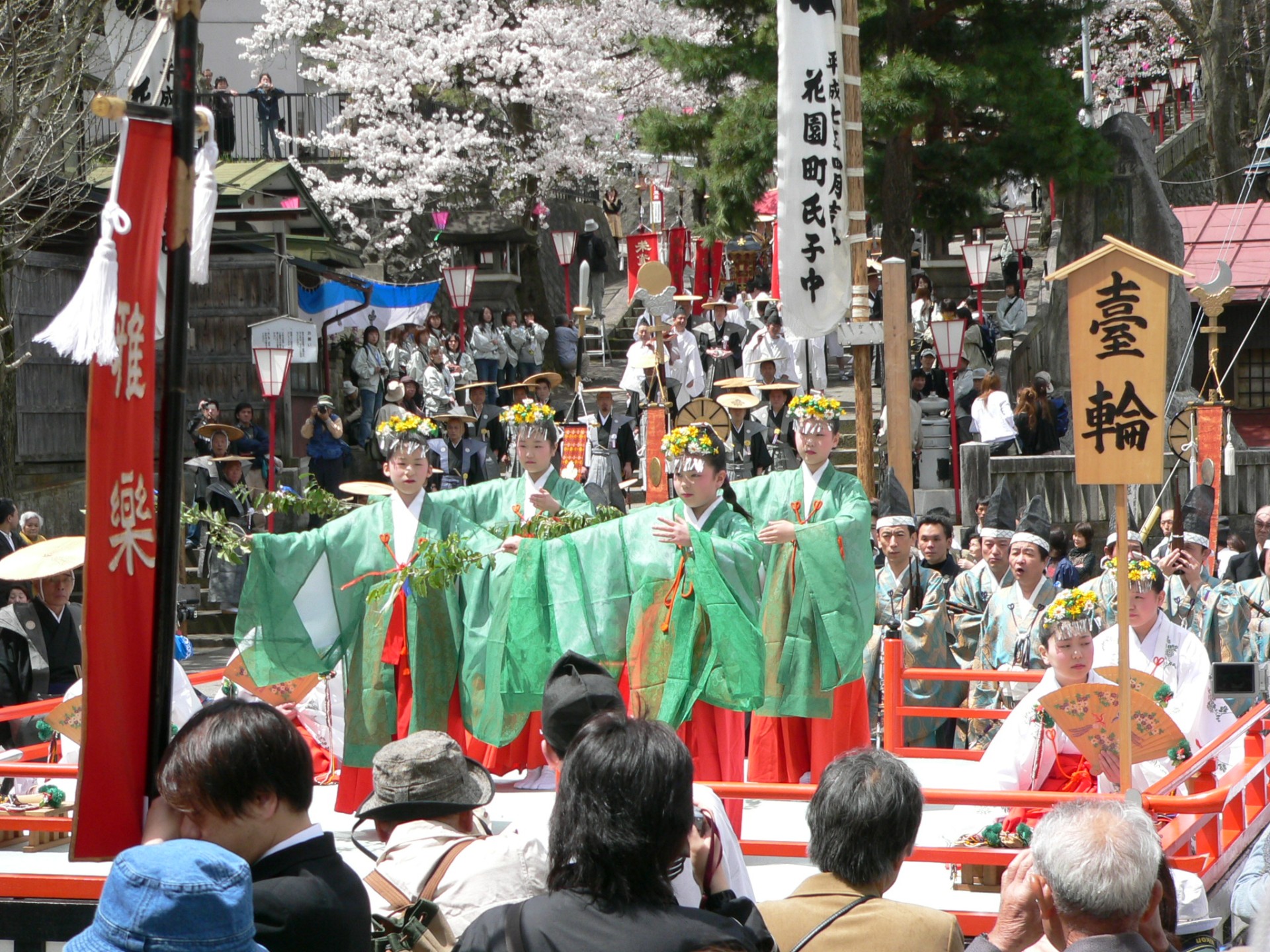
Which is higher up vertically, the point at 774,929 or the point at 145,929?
the point at 145,929

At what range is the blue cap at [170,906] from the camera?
209 cm

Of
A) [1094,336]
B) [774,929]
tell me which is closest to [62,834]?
[774,929]

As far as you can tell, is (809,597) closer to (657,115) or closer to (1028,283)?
(657,115)

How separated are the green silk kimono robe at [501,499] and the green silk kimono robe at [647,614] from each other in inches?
20.6

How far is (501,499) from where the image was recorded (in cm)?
675

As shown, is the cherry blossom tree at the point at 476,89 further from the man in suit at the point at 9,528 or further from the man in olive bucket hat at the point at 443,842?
the man in olive bucket hat at the point at 443,842

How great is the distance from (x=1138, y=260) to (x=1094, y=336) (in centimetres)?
28

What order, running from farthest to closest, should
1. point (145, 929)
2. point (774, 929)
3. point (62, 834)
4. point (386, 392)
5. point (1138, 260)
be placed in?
point (386, 392) < point (62, 834) < point (1138, 260) < point (774, 929) < point (145, 929)

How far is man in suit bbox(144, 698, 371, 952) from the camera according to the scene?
260cm

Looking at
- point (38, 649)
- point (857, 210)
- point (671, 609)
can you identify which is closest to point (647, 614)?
point (671, 609)

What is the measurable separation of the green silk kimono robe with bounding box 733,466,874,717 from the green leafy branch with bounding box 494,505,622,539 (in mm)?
776

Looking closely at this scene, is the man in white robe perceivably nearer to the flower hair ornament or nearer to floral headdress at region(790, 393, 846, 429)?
the flower hair ornament

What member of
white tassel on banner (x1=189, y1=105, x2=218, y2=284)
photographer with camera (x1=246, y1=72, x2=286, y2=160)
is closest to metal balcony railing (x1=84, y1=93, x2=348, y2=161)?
photographer with camera (x1=246, y1=72, x2=286, y2=160)

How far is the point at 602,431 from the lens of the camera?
15.5 metres
